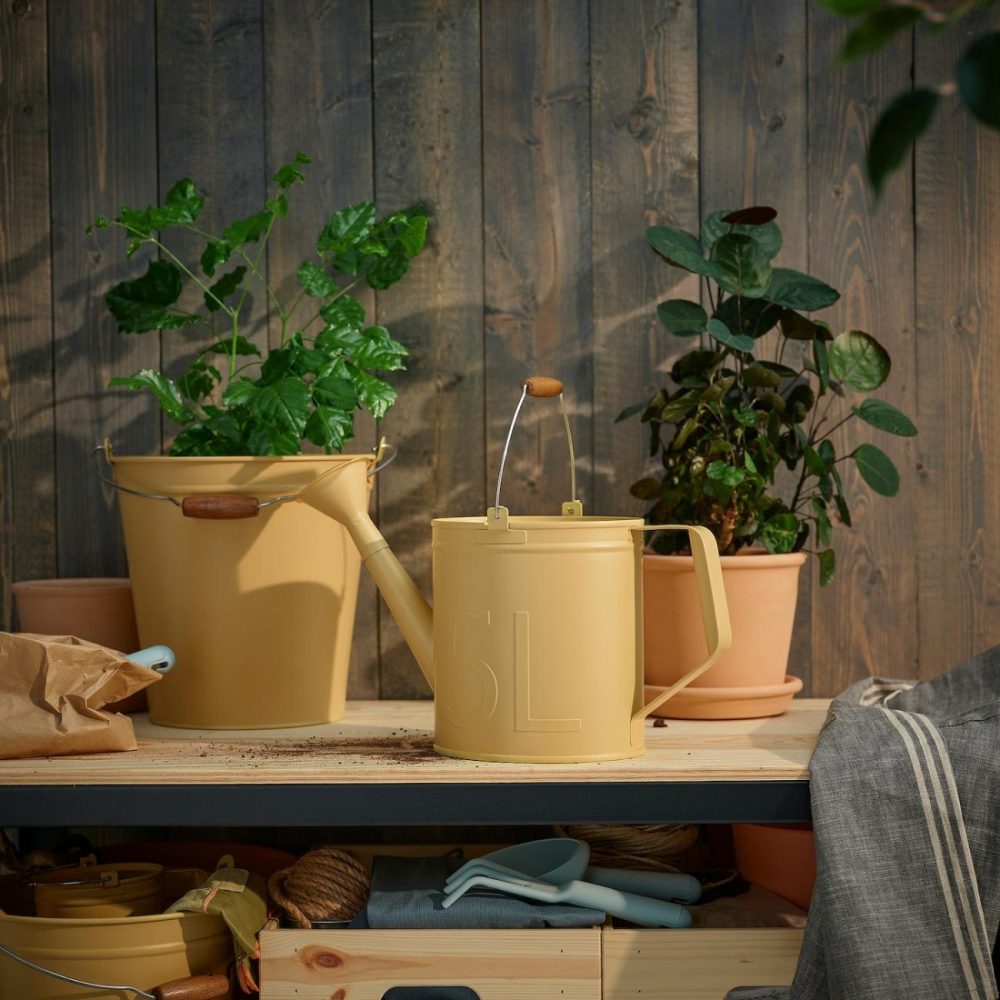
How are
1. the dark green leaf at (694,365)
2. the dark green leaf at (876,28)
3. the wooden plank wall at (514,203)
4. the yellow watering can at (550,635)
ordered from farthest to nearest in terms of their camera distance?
1. the wooden plank wall at (514,203)
2. the dark green leaf at (694,365)
3. the yellow watering can at (550,635)
4. the dark green leaf at (876,28)

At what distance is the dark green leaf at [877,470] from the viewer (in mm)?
1697

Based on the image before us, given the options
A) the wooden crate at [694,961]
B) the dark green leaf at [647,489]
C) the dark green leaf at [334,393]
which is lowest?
the wooden crate at [694,961]

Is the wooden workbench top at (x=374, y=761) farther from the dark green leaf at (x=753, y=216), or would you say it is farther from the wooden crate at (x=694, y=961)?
the dark green leaf at (x=753, y=216)

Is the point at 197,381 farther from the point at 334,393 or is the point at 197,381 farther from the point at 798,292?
the point at 798,292

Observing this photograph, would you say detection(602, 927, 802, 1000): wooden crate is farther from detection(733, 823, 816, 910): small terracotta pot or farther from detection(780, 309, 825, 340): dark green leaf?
detection(780, 309, 825, 340): dark green leaf

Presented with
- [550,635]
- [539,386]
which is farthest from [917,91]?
[539,386]

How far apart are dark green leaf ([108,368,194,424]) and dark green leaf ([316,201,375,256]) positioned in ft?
0.94

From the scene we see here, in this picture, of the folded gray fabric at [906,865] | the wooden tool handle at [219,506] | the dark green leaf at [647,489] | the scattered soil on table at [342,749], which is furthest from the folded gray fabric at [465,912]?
the dark green leaf at [647,489]

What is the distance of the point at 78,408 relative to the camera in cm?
192

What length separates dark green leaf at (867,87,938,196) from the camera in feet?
1.73

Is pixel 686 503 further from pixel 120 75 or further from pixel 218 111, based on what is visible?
pixel 120 75

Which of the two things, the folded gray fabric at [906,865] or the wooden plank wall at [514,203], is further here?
the wooden plank wall at [514,203]

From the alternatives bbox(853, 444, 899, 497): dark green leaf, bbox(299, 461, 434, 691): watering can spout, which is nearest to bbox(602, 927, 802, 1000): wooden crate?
bbox(299, 461, 434, 691): watering can spout

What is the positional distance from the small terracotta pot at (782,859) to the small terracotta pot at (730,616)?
196 millimetres
